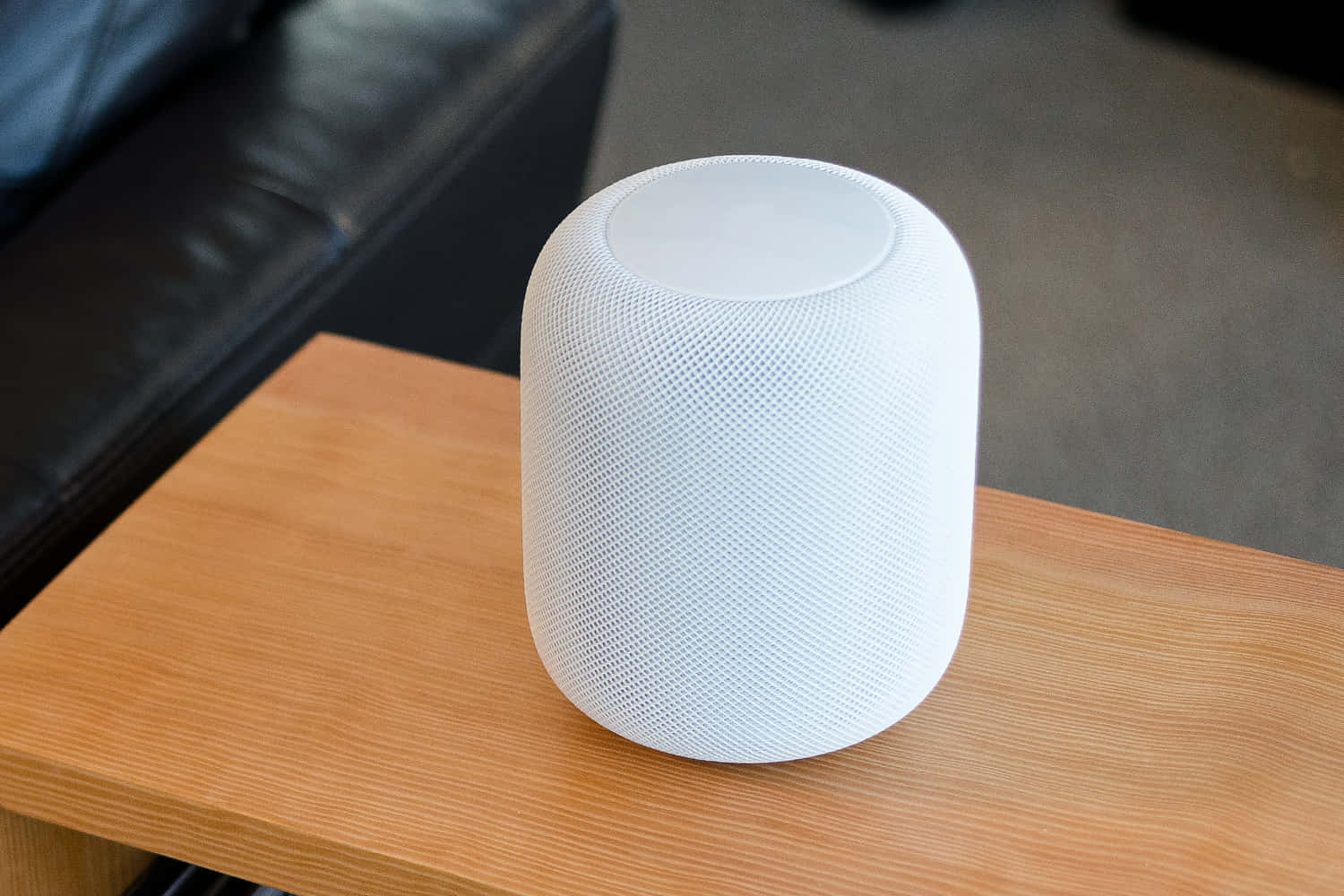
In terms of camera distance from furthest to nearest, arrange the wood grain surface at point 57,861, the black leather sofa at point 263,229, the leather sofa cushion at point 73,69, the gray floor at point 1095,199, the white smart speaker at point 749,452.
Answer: the gray floor at point 1095,199 < the leather sofa cushion at point 73,69 < the black leather sofa at point 263,229 < the wood grain surface at point 57,861 < the white smart speaker at point 749,452

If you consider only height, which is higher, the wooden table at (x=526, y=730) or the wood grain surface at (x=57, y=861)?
the wooden table at (x=526, y=730)

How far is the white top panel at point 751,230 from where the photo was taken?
517 millimetres

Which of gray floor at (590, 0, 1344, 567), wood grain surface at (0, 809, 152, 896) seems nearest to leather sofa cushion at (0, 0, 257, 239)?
wood grain surface at (0, 809, 152, 896)

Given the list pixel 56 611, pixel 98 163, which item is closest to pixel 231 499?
pixel 56 611

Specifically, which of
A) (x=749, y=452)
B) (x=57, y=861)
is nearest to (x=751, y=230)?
(x=749, y=452)

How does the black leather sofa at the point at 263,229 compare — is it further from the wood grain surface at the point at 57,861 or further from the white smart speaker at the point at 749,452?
the white smart speaker at the point at 749,452

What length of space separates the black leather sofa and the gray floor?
71 cm

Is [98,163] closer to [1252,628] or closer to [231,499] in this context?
[231,499]

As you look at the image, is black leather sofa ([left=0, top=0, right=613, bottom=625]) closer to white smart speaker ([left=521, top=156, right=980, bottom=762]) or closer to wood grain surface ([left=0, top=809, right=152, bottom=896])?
wood grain surface ([left=0, top=809, right=152, bottom=896])

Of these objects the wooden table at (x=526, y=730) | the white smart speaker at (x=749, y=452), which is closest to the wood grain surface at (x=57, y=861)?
the wooden table at (x=526, y=730)

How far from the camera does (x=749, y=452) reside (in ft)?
1.65

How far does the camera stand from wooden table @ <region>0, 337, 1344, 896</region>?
1.90ft

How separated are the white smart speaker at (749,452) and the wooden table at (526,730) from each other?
0.05 meters

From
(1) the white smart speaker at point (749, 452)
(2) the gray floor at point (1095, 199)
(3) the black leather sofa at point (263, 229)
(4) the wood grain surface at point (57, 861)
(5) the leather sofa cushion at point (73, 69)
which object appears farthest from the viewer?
(2) the gray floor at point (1095, 199)
